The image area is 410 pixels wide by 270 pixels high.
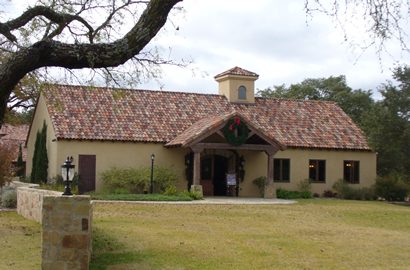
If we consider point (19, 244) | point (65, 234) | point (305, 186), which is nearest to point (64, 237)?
point (65, 234)

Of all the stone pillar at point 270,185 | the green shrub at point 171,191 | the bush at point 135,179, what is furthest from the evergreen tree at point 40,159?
the stone pillar at point 270,185

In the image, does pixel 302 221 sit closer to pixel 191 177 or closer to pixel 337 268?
pixel 337 268

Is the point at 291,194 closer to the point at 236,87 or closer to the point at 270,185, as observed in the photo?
the point at 270,185

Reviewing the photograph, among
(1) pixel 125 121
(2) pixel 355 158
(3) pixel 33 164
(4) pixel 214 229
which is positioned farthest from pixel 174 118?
(4) pixel 214 229

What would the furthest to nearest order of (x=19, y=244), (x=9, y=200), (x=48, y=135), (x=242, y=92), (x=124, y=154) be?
(x=242, y=92) → (x=48, y=135) → (x=124, y=154) → (x=9, y=200) → (x=19, y=244)

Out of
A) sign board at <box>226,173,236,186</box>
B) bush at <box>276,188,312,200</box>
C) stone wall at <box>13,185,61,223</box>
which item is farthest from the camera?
bush at <box>276,188,312,200</box>

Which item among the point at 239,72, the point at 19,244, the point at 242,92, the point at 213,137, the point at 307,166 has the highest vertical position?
the point at 239,72

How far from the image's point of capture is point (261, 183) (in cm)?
3195

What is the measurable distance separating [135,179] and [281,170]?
330 inches

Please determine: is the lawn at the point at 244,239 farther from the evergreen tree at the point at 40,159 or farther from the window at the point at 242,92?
the window at the point at 242,92

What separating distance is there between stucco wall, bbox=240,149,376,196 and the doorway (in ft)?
3.62

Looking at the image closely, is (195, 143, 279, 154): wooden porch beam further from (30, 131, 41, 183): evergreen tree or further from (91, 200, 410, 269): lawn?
(30, 131, 41, 183): evergreen tree

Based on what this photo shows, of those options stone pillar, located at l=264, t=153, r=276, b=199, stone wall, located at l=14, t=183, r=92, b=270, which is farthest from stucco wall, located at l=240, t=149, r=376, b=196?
stone wall, located at l=14, t=183, r=92, b=270

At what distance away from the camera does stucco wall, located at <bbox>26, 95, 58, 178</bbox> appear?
30291 mm
